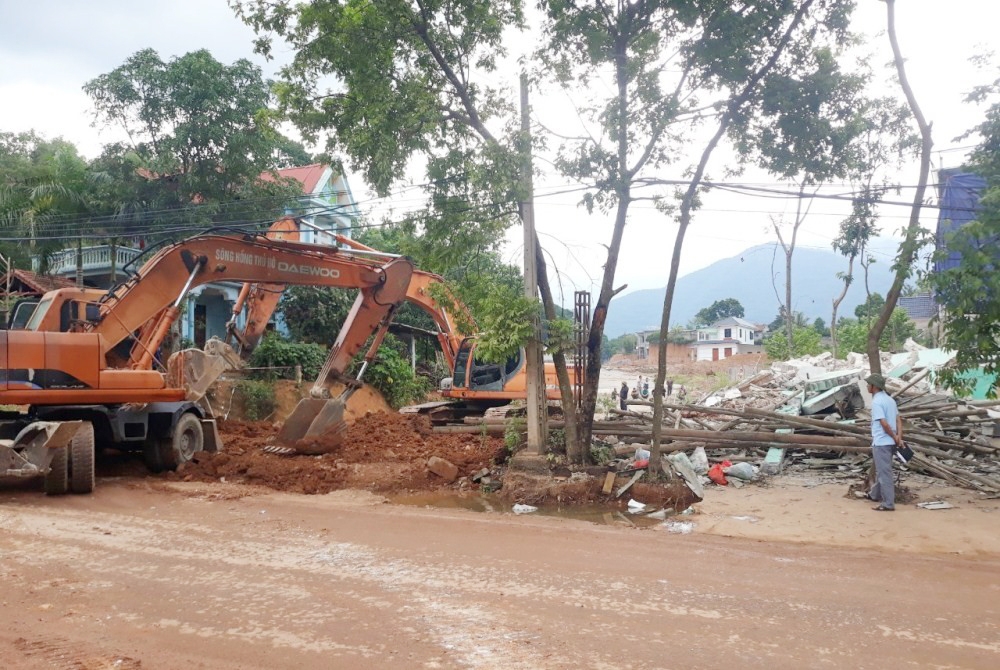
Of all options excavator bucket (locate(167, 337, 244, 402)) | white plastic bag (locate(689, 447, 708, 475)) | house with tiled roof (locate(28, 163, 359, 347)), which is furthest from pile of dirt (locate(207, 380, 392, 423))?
white plastic bag (locate(689, 447, 708, 475))

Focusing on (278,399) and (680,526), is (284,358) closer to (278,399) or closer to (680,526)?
(278,399)

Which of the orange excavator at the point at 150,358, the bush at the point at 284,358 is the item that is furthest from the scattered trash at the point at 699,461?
the bush at the point at 284,358

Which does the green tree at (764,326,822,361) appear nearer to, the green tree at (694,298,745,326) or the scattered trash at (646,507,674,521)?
the scattered trash at (646,507,674,521)

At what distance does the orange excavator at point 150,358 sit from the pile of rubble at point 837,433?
3862 millimetres

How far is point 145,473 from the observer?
12531 millimetres

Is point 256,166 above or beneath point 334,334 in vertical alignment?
above

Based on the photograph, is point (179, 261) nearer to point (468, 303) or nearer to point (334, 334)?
point (468, 303)

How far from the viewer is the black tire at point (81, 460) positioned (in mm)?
10305

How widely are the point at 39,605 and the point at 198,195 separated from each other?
19485mm

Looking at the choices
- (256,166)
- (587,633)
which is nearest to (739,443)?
(587,633)

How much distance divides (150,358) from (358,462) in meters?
3.47

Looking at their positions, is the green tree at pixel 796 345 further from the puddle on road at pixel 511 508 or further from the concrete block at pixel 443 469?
the puddle on road at pixel 511 508

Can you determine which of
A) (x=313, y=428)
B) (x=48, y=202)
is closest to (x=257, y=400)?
(x=48, y=202)

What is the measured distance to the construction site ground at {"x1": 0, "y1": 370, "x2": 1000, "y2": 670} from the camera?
16.3 feet
